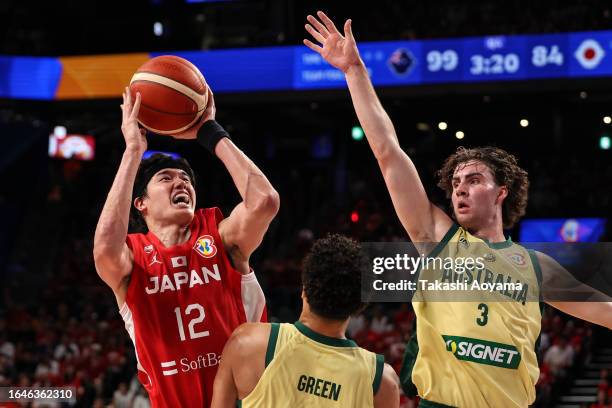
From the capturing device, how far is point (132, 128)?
3.78 meters

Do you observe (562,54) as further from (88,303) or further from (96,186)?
(96,186)

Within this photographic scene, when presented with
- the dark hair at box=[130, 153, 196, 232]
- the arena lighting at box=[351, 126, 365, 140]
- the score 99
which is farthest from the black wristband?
the arena lighting at box=[351, 126, 365, 140]

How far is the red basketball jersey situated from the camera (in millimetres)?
3732

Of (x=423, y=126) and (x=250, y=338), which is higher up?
(x=423, y=126)

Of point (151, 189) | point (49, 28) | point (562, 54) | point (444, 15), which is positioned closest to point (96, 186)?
point (49, 28)

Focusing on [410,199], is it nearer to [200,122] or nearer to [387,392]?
[387,392]

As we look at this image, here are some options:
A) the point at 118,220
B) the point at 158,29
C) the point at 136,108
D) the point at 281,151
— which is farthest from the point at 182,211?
the point at 281,151

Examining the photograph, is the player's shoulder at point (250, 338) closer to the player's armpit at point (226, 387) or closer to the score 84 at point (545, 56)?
the player's armpit at point (226, 387)

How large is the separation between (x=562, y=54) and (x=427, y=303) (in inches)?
460

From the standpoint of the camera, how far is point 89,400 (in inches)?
476

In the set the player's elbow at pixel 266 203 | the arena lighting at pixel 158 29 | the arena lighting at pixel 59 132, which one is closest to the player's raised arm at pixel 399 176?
the player's elbow at pixel 266 203

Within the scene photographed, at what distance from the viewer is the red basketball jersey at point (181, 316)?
373 cm

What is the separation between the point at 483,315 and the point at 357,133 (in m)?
17.2

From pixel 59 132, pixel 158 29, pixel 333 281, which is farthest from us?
pixel 59 132
